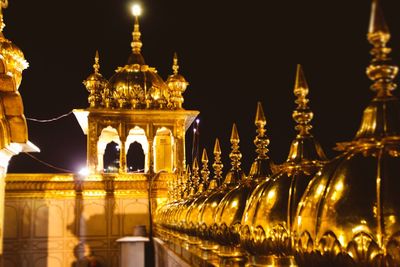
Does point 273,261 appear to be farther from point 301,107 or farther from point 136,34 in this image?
point 136,34

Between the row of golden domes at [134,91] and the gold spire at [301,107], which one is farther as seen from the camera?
the row of golden domes at [134,91]

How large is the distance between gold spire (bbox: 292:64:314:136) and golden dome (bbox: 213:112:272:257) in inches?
22.3

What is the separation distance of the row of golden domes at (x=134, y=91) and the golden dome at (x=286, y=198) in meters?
10.9

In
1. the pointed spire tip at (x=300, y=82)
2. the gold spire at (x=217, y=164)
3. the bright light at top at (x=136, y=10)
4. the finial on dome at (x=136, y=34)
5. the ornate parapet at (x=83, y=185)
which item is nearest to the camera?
the pointed spire tip at (x=300, y=82)

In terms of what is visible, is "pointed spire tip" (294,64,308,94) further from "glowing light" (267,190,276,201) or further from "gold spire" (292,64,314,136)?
"glowing light" (267,190,276,201)

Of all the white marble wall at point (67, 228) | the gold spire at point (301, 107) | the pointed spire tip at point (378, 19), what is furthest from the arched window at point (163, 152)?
the pointed spire tip at point (378, 19)

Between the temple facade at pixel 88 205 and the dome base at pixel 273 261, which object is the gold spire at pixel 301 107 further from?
the temple facade at pixel 88 205

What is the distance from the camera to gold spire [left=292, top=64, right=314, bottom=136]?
188 centimetres

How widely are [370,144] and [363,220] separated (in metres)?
0.23

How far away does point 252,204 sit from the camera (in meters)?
2.19

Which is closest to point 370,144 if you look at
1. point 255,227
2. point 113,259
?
point 255,227

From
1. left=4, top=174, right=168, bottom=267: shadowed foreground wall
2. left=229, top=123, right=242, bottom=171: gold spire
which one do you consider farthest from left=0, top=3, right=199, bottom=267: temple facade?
left=229, top=123, right=242, bottom=171: gold spire

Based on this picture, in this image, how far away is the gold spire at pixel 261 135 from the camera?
2.54 metres

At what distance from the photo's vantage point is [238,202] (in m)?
2.78
